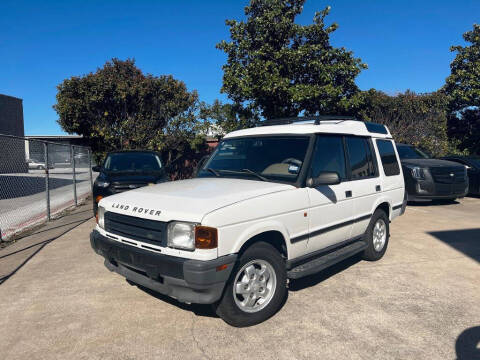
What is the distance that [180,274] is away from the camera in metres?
2.77

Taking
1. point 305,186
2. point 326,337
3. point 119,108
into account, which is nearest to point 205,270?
point 326,337

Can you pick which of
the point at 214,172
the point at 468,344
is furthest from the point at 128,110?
the point at 468,344

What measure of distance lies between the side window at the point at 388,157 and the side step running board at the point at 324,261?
1400 mm

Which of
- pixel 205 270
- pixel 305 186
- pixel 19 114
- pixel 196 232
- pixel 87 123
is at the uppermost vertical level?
pixel 19 114

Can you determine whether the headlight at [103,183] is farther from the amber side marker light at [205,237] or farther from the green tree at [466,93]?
the green tree at [466,93]

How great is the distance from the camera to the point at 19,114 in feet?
80.6

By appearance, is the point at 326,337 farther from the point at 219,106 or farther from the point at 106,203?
the point at 219,106

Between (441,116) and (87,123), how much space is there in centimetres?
1863

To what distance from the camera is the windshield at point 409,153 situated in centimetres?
1095

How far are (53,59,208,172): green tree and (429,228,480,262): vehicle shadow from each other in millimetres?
11755

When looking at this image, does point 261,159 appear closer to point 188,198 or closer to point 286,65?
point 188,198

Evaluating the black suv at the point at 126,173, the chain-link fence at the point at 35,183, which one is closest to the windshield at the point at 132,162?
the black suv at the point at 126,173

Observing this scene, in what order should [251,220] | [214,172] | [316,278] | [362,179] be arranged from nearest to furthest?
[251,220], [214,172], [316,278], [362,179]

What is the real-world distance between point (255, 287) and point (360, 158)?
8.61 feet
